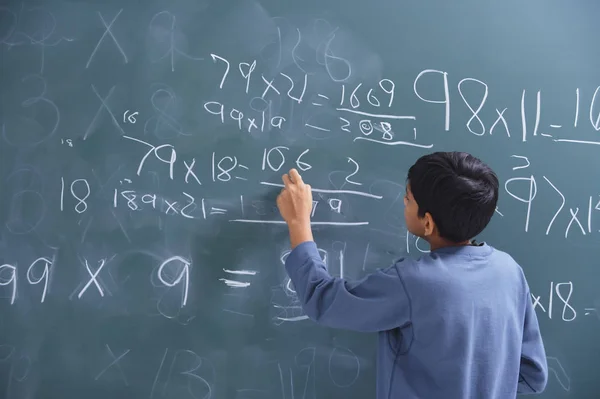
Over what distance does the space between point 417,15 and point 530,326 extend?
100 centimetres

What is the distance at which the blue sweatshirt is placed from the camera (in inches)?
39.5

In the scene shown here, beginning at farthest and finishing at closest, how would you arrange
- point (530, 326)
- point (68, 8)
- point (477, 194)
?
point (68, 8) < point (530, 326) < point (477, 194)

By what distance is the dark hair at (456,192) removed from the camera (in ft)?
3.27

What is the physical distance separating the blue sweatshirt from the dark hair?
0.07m

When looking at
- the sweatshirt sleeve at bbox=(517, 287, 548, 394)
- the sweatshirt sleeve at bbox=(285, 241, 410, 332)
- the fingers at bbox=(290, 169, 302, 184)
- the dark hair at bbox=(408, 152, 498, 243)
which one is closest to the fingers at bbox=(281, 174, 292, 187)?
the fingers at bbox=(290, 169, 302, 184)

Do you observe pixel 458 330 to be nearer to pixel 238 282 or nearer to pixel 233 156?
pixel 238 282

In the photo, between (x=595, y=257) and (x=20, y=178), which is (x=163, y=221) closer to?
(x=20, y=178)

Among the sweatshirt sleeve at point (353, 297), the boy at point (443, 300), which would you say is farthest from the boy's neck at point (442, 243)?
the sweatshirt sleeve at point (353, 297)

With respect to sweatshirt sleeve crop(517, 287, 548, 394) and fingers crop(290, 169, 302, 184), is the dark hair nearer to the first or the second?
sweatshirt sleeve crop(517, 287, 548, 394)

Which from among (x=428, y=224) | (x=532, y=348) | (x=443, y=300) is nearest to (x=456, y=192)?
(x=428, y=224)

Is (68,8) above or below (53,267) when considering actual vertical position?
above

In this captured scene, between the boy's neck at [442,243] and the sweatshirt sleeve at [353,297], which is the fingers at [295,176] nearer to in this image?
the sweatshirt sleeve at [353,297]

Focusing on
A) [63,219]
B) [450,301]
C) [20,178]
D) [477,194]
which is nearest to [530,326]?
[450,301]

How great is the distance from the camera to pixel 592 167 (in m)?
1.51
